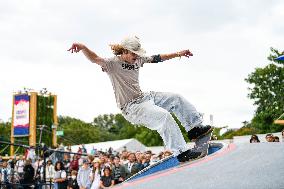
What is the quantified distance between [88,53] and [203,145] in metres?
1.84

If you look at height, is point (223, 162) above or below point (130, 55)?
below

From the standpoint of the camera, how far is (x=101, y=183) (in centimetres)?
1160

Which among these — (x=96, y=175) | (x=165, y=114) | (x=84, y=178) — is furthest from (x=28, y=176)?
(x=165, y=114)

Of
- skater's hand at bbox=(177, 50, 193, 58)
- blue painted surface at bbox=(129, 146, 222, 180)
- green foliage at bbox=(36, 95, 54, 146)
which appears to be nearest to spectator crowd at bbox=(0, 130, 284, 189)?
skater's hand at bbox=(177, 50, 193, 58)

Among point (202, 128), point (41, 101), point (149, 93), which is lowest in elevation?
point (202, 128)

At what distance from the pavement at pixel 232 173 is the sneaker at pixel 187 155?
1547mm

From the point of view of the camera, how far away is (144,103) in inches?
234

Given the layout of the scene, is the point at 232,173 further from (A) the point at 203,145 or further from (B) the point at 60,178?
(B) the point at 60,178

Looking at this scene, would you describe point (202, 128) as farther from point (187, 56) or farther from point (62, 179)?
point (62, 179)

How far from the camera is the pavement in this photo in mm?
3012

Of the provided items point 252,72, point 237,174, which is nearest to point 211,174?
point 237,174

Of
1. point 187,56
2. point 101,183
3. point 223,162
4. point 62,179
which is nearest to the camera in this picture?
point 223,162

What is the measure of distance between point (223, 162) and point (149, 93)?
265cm

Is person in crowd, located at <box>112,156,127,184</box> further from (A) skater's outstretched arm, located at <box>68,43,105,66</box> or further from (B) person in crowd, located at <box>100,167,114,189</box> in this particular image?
(A) skater's outstretched arm, located at <box>68,43,105,66</box>
